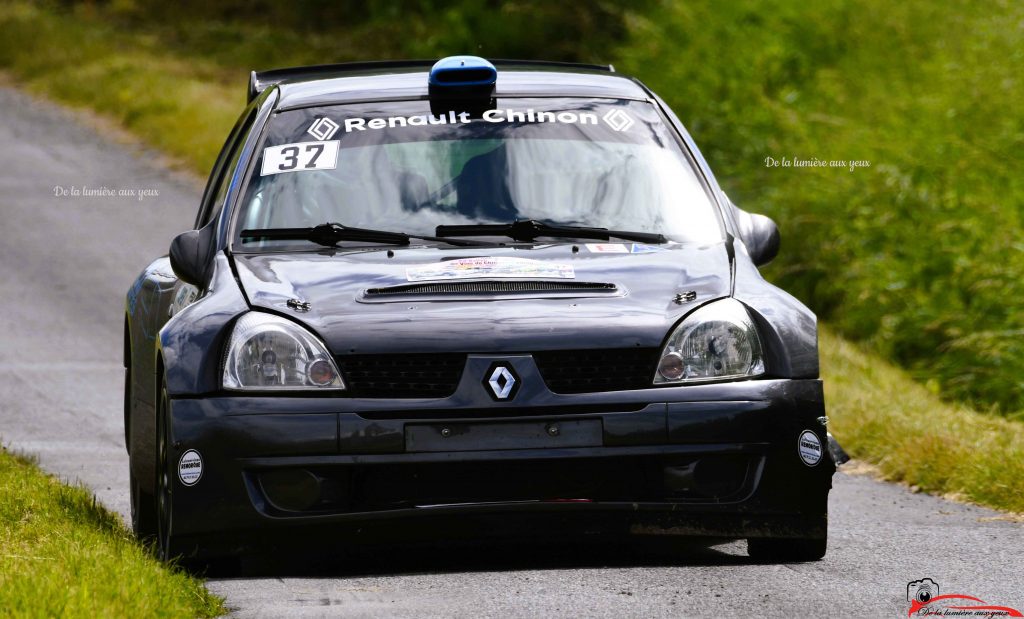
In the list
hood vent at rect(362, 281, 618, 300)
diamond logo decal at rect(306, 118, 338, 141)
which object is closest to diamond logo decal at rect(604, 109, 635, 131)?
diamond logo decal at rect(306, 118, 338, 141)

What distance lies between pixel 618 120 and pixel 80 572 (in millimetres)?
2596

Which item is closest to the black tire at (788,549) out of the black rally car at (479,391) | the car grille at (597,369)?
the black rally car at (479,391)

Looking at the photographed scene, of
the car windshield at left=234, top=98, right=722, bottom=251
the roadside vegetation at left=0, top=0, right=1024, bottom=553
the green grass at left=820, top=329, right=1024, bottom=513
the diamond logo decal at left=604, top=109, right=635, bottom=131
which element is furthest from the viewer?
the roadside vegetation at left=0, top=0, right=1024, bottom=553

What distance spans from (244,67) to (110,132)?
15.7 ft

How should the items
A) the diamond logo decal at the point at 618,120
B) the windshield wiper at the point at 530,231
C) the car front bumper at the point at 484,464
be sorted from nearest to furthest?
→ the car front bumper at the point at 484,464 < the windshield wiper at the point at 530,231 < the diamond logo decal at the point at 618,120

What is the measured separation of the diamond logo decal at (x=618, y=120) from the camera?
659 centimetres

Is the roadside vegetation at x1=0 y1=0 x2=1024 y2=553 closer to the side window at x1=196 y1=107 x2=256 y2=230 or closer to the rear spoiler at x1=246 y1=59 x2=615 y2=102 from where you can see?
the rear spoiler at x1=246 y1=59 x2=615 y2=102

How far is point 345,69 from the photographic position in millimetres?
7160

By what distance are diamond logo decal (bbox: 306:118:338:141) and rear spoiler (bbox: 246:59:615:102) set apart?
21.5 inches

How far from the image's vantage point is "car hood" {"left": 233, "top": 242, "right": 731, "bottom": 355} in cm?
530

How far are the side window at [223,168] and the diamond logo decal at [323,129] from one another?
12.4 inches

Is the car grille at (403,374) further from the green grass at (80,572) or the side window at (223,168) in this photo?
the side window at (223,168)

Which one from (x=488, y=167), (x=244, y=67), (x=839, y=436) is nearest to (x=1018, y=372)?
(x=839, y=436)

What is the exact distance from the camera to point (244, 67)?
27.4m
